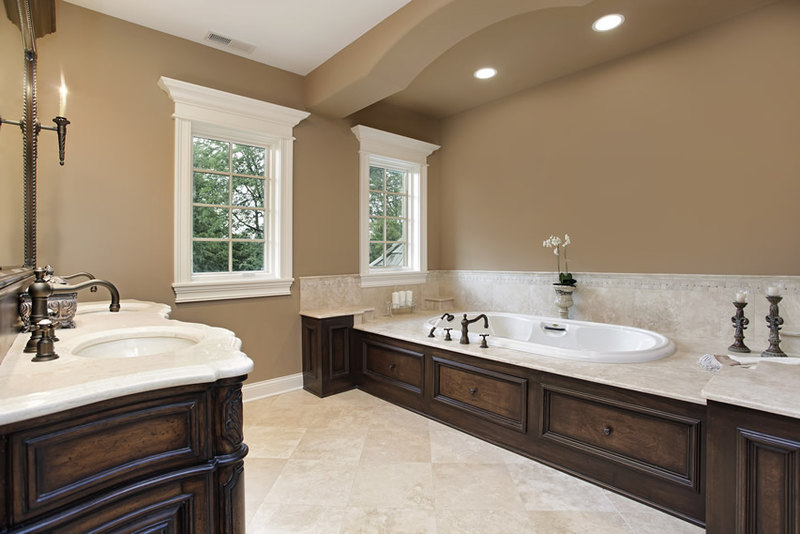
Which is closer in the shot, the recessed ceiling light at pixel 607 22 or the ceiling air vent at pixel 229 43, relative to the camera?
the recessed ceiling light at pixel 607 22

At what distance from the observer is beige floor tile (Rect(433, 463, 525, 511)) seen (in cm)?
200

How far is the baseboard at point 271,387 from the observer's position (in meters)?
3.39

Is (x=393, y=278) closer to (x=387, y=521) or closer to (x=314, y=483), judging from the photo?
(x=314, y=483)

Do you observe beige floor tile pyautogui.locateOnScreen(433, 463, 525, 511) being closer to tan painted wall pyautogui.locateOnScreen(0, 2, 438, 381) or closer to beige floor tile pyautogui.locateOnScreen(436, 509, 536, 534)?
beige floor tile pyautogui.locateOnScreen(436, 509, 536, 534)

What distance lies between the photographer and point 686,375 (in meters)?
2.14

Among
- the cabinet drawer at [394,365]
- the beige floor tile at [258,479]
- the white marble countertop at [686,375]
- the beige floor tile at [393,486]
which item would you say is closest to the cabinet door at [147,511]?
the beige floor tile at [258,479]

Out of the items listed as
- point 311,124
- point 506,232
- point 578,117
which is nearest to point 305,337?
point 311,124

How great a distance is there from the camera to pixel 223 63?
3.22m

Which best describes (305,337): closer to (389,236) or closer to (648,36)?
(389,236)

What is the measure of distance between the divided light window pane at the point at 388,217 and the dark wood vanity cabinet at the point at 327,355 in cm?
101

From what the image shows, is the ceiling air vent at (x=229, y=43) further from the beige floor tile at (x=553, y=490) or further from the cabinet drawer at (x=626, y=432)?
the beige floor tile at (x=553, y=490)

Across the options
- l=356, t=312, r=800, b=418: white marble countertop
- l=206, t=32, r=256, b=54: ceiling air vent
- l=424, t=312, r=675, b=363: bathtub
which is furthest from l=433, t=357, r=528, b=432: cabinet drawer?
l=206, t=32, r=256, b=54: ceiling air vent

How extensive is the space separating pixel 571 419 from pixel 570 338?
50.0 inches

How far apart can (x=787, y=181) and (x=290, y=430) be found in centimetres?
364
